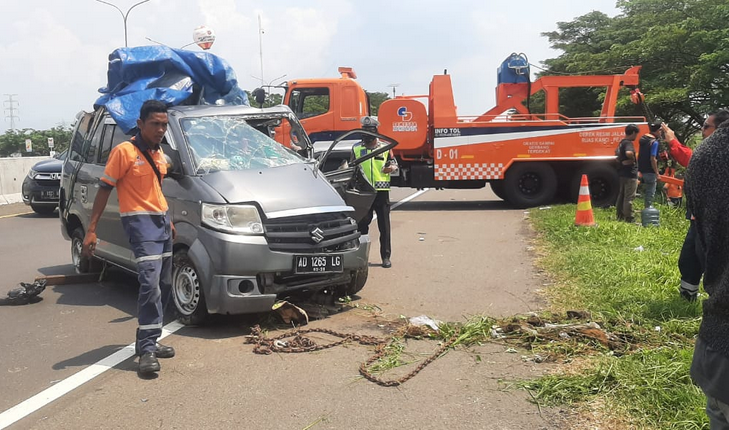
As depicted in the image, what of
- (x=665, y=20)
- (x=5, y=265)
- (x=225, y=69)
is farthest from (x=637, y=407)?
(x=665, y=20)

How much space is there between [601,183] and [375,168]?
27.8 feet

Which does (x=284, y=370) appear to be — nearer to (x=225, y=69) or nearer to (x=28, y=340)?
(x=28, y=340)

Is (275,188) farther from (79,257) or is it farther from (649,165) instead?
(649,165)

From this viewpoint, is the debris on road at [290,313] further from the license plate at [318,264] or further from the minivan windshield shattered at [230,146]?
the minivan windshield shattered at [230,146]

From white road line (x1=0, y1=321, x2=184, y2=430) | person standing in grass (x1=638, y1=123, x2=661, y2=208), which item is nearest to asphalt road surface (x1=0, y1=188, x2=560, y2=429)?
white road line (x1=0, y1=321, x2=184, y2=430)

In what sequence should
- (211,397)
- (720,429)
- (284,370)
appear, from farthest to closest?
(284,370) < (211,397) < (720,429)

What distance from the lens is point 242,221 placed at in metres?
5.60

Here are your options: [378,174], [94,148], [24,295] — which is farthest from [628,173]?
[24,295]

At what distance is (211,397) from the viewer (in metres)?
4.25

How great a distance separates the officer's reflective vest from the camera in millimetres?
8297

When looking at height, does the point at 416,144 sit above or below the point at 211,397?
above

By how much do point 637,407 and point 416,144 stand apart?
12.1 metres

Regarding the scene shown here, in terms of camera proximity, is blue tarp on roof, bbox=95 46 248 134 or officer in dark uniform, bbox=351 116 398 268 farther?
officer in dark uniform, bbox=351 116 398 268

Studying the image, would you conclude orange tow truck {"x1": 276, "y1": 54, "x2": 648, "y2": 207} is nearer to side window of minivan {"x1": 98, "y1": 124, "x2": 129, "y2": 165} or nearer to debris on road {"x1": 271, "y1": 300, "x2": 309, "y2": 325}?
side window of minivan {"x1": 98, "y1": 124, "x2": 129, "y2": 165}
